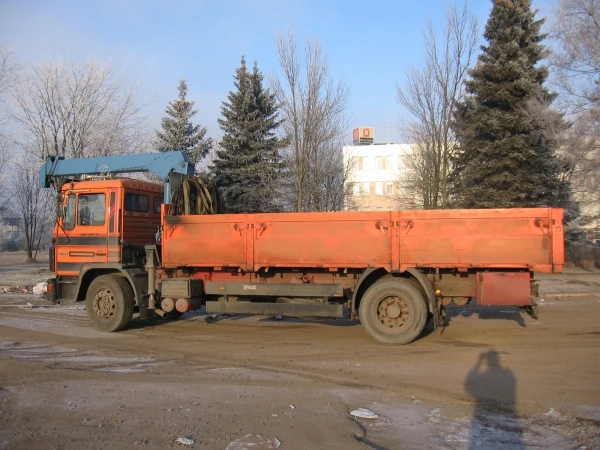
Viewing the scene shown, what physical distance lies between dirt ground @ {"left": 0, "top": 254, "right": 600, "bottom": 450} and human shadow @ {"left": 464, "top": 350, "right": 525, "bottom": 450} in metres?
0.02

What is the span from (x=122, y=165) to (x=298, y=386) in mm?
7213

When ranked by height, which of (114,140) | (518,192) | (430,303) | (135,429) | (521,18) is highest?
(521,18)

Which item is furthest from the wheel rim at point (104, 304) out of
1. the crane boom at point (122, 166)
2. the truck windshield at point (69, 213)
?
the crane boom at point (122, 166)

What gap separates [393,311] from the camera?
8953mm

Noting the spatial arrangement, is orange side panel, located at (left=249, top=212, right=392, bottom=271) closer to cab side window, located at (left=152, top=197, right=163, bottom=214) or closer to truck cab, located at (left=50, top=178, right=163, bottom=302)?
truck cab, located at (left=50, top=178, right=163, bottom=302)

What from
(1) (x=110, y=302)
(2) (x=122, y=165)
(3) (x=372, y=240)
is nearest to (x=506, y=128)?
(3) (x=372, y=240)

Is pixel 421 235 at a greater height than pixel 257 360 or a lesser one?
greater

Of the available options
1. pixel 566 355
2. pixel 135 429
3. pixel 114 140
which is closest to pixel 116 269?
pixel 135 429

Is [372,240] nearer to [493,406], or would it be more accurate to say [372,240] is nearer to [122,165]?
[493,406]

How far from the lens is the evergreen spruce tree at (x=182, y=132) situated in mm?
30359

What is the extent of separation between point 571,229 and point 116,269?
20067 millimetres

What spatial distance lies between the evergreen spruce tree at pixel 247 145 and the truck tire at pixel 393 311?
16208 millimetres

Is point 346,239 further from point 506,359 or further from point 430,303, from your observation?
point 506,359

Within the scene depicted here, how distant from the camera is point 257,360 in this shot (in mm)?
8148
